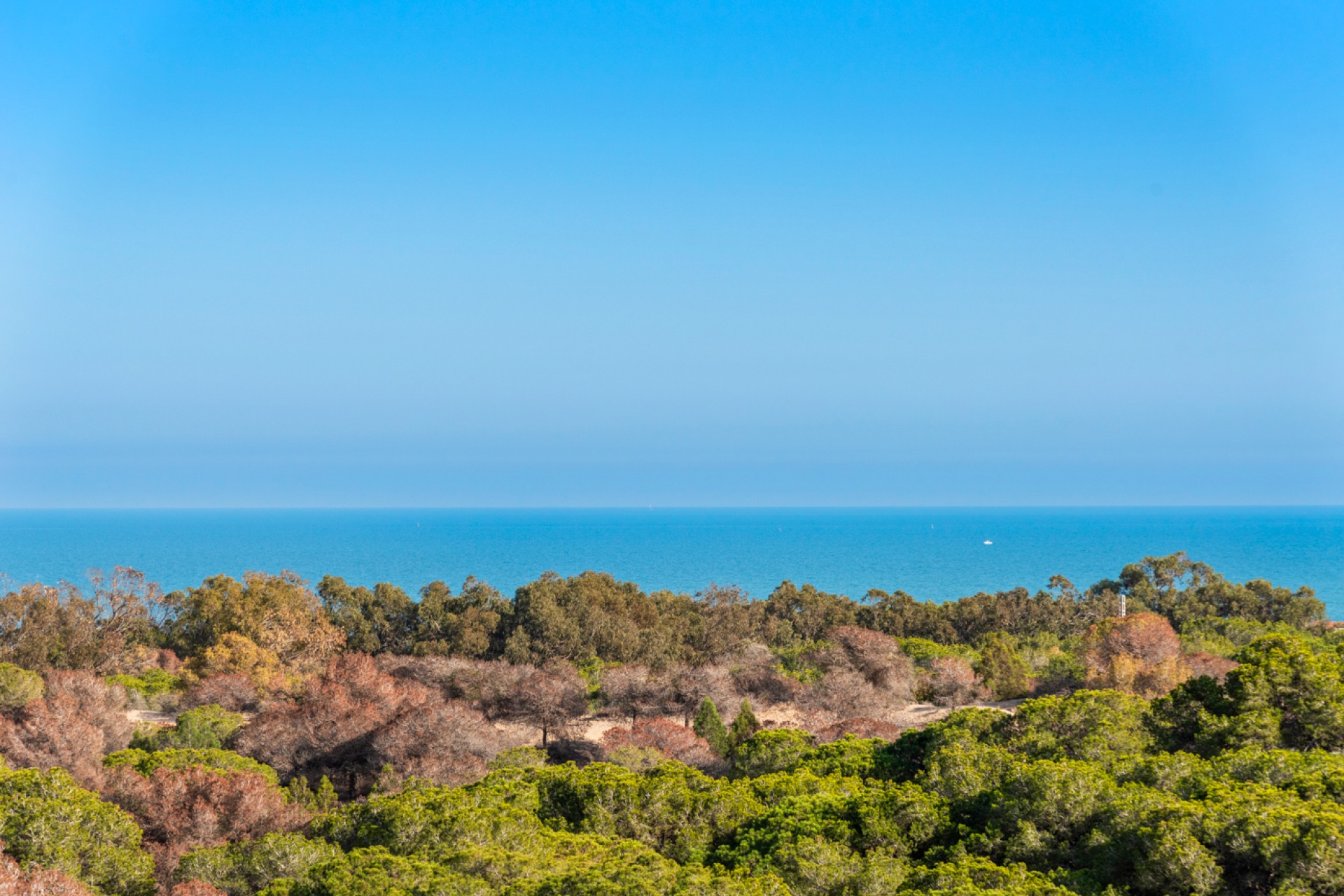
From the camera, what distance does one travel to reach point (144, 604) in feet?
157

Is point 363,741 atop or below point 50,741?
below

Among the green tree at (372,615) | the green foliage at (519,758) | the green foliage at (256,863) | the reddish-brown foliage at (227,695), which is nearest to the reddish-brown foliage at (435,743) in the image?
the green foliage at (519,758)

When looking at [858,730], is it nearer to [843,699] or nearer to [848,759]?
[843,699]

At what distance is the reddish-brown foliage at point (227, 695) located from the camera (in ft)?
122

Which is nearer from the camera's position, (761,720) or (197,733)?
(197,733)

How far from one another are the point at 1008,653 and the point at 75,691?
35.5 m

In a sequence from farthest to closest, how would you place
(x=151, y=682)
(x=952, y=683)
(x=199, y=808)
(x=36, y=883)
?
(x=151, y=682), (x=952, y=683), (x=199, y=808), (x=36, y=883)

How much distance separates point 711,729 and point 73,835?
19.2 meters

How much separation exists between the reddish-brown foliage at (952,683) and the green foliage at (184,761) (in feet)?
85.2

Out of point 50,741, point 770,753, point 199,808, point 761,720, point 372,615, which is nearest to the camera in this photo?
point 199,808

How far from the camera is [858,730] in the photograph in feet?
98.8

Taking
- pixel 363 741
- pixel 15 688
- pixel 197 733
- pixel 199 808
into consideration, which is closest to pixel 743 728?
pixel 363 741

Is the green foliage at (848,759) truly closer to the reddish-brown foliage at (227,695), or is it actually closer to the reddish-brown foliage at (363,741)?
the reddish-brown foliage at (363,741)

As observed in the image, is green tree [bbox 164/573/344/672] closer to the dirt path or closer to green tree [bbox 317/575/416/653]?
green tree [bbox 317/575/416/653]
